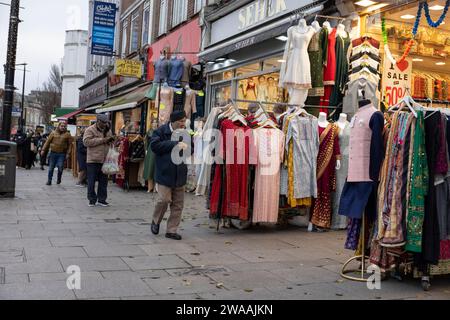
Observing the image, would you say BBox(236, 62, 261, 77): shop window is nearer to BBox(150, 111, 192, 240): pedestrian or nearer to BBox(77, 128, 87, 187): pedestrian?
BBox(77, 128, 87, 187): pedestrian

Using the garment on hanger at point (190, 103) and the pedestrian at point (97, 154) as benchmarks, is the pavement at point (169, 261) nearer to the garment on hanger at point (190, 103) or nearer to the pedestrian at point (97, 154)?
the pedestrian at point (97, 154)

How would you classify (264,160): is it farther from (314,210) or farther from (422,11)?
(422,11)

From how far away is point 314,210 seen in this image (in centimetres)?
828

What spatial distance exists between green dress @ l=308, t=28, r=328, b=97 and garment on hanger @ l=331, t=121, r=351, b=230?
1.27 meters

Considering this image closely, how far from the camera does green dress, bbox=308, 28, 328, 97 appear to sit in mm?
9273

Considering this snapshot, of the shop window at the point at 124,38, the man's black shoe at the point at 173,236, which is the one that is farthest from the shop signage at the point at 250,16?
the shop window at the point at 124,38

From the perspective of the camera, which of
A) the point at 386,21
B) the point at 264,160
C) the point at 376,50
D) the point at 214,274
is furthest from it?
the point at 386,21

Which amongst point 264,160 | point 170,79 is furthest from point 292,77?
point 170,79

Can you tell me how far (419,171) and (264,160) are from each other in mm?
3206

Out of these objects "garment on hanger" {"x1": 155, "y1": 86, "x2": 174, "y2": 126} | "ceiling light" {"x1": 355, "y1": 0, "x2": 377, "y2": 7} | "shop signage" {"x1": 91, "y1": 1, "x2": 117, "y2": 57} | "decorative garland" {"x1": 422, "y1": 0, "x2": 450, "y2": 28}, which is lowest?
"garment on hanger" {"x1": 155, "y1": 86, "x2": 174, "y2": 126}

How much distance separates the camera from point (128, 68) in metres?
20.5

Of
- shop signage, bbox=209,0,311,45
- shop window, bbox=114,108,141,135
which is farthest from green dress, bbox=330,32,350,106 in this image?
shop window, bbox=114,108,141,135

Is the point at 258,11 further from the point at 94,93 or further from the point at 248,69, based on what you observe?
the point at 94,93

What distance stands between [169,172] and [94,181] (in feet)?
13.0
